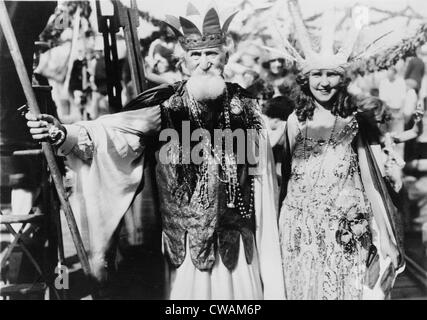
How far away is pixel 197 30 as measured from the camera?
3244mm

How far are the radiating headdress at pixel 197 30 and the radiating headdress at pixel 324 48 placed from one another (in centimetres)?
40

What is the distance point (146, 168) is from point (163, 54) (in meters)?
0.64

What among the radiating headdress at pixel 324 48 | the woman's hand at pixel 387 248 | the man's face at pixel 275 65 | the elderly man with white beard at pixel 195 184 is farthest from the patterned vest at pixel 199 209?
the woman's hand at pixel 387 248

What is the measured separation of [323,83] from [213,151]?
2.39 feet

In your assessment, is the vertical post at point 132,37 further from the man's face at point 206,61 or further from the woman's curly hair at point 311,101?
the woman's curly hair at point 311,101

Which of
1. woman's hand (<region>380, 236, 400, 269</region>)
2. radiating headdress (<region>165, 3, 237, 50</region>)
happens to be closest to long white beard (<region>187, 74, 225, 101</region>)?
radiating headdress (<region>165, 3, 237, 50</region>)

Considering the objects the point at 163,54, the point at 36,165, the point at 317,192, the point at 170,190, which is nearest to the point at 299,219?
the point at 317,192

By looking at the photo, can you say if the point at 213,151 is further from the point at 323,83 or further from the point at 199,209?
the point at 323,83

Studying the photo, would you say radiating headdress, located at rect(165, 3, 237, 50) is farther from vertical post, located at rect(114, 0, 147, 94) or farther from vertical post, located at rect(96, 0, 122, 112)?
vertical post, located at rect(96, 0, 122, 112)

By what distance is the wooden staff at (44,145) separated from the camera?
314 centimetres

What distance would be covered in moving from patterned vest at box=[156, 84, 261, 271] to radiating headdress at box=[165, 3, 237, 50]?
258 millimetres

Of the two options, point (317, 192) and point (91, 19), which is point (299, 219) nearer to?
point (317, 192)

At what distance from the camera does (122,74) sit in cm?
337

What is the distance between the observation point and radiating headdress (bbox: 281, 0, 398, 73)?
3.35 meters
